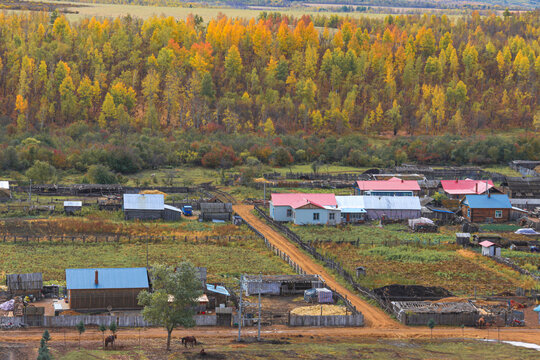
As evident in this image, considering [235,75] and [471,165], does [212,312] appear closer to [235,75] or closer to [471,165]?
[471,165]

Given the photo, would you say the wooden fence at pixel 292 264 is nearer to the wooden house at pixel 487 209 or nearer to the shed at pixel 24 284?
the shed at pixel 24 284

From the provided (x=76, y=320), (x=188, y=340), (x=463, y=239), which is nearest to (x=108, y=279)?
(x=76, y=320)

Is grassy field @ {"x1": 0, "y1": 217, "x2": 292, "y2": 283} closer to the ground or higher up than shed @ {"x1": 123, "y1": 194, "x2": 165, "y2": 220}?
closer to the ground

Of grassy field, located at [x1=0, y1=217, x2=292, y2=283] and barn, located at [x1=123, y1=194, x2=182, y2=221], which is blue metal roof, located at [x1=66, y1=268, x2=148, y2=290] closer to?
grassy field, located at [x1=0, y1=217, x2=292, y2=283]

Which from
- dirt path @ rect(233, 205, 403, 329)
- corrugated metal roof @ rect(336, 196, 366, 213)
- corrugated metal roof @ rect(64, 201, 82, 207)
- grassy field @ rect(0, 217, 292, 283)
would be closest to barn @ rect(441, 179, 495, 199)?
corrugated metal roof @ rect(336, 196, 366, 213)

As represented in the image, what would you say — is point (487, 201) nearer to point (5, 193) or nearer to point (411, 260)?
point (411, 260)

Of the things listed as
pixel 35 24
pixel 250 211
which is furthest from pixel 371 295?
pixel 35 24
